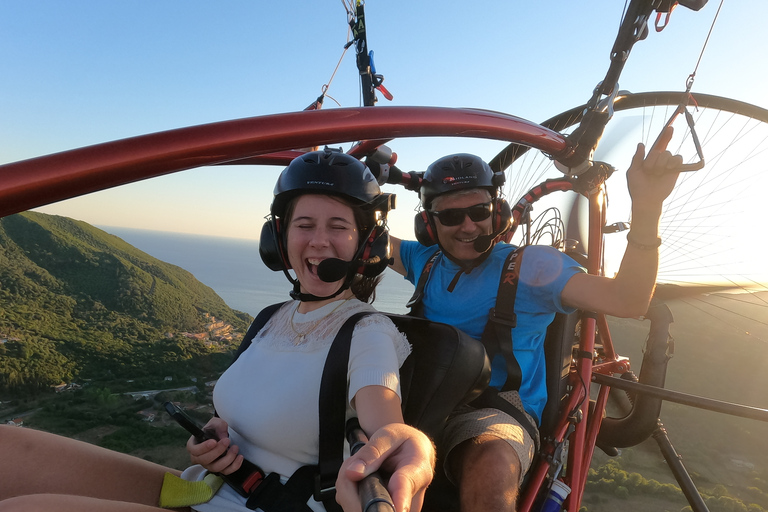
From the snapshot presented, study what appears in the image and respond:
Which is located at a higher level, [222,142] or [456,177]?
[456,177]

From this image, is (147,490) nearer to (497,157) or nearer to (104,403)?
(497,157)

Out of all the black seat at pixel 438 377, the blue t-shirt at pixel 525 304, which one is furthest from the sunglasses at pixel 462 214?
the black seat at pixel 438 377

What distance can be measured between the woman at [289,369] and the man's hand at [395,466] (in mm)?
379

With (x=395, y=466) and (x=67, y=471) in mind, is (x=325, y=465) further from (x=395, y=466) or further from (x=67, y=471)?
(x=67, y=471)

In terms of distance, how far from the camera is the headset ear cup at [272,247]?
1.59 m

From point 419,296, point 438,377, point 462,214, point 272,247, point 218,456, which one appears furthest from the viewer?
point 419,296

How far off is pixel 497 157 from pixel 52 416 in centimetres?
1117

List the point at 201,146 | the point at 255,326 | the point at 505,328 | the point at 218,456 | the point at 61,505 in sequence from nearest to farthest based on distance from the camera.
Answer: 1. the point at 201,146
2. the point at 61,505
3. the point at 218,456
4. the point at 255,326
5. the point at 505,328

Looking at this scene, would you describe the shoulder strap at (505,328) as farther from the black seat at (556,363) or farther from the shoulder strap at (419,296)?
the shoulder strap at (419,296)

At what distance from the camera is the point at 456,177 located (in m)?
2.47

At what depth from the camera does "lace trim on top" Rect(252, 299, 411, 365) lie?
1367mm

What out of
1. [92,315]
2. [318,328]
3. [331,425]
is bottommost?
[92,315]

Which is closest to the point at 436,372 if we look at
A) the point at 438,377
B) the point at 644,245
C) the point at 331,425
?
the point at 438,377

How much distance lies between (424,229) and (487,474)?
53.5 inches
